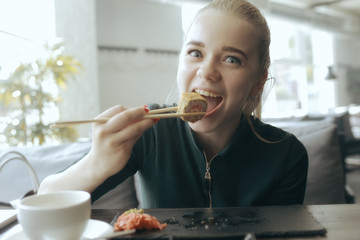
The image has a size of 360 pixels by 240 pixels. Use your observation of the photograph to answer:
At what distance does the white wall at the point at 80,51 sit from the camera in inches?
177

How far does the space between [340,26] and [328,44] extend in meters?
1.45

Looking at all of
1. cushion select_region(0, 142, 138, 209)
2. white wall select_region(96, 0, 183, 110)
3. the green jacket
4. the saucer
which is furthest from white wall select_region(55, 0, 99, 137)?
the saucer

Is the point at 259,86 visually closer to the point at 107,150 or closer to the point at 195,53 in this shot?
the point at 195,53

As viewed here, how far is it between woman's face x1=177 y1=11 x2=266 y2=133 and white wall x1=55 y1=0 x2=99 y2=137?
349 cm

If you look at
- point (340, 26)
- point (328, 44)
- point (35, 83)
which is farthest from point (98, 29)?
point (328, 44)

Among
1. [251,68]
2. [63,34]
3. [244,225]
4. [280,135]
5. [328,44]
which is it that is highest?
[328,44]

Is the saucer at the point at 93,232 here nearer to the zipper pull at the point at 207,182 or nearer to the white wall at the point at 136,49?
the zipper pull at the point at 207,182

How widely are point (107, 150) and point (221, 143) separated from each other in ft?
1.89

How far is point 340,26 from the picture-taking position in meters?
9.38

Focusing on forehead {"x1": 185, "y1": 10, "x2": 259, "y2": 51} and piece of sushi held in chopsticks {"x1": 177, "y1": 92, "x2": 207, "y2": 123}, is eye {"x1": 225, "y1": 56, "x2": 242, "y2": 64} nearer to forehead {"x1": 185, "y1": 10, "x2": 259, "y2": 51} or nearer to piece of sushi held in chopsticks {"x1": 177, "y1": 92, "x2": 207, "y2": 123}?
forehead {"x1": 185, "y1": 10, "x2": 259, "y2": 51}

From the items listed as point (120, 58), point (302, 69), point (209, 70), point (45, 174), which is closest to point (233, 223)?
point (209, 70)

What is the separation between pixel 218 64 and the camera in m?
1.19

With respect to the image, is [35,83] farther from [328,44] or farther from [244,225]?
[328,44]

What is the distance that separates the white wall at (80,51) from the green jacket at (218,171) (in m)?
3.33
